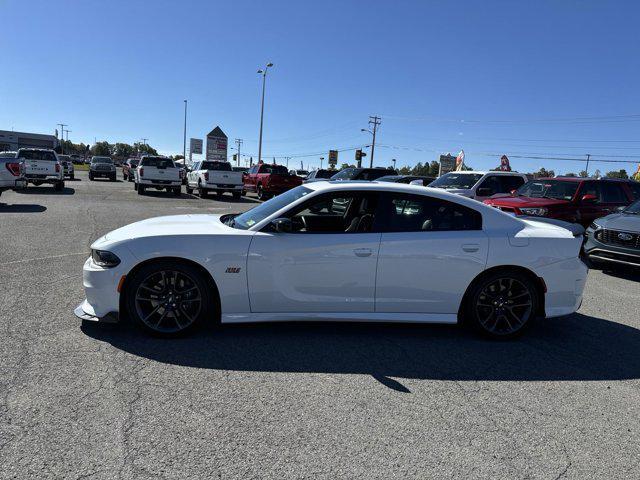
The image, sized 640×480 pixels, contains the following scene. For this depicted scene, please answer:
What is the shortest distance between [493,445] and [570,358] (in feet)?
6.36

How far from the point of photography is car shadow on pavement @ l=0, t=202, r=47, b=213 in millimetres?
13469

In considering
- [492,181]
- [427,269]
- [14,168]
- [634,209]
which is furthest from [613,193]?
[14,168]

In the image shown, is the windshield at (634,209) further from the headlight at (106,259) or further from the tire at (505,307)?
the headlight at (106,259)

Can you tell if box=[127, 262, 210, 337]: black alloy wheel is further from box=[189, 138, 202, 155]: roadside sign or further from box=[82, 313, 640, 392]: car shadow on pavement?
box=[189, 138, 202, 155]: roadside sign

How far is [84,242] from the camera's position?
8.98 metres

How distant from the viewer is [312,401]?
338 cm

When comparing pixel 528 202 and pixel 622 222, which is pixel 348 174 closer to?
pixel 528 202

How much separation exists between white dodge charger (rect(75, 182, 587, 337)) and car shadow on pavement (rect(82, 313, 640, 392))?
21 cm

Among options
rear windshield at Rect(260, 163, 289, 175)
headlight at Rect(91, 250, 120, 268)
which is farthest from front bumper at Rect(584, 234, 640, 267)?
rear windshield at Rect(260, 163, 289, 175)

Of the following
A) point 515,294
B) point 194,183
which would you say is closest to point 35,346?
point 515,294

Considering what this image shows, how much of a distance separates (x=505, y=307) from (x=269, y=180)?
770 inches

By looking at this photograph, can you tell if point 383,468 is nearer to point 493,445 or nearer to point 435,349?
point 493,445

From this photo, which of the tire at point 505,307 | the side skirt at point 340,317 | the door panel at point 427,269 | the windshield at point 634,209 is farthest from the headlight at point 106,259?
the windshield at point 634,209

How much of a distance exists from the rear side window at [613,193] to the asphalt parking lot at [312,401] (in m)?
7.15
